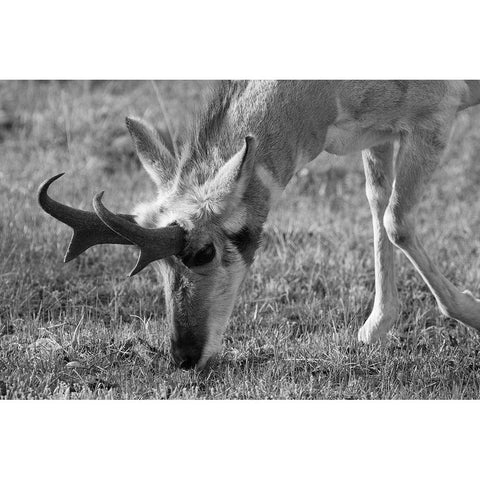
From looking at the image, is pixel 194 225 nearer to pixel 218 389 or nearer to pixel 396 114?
pixel 218 389

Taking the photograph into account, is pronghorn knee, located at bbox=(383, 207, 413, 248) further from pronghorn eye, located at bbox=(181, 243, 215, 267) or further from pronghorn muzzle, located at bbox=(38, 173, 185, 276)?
pronghorn muzzle, located at bbox=(38, 173, 185, 276)

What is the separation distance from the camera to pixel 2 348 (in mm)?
5867

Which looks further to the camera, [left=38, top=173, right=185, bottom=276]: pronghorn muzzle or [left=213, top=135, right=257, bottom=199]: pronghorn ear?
[left=213, top=135, right=257, bottom=199]: pronghorn ear

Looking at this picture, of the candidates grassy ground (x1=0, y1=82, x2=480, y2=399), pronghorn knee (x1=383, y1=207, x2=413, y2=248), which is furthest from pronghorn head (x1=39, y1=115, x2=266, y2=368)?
pronghorn knee (x1=383, y1=207, x2=413, y2=248)

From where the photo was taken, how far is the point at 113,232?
5074mm

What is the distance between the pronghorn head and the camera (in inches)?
200

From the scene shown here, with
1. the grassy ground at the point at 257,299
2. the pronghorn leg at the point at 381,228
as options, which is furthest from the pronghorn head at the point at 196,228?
the pronghorn leg at the point at 381,228

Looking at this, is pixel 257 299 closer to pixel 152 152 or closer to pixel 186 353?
pixel 186 353

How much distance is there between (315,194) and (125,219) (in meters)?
4.32

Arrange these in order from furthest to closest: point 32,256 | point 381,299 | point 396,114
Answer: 1. point 32,256
2. point 381,299
3. point 396,114

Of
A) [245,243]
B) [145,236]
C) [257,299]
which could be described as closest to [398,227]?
[245,243]

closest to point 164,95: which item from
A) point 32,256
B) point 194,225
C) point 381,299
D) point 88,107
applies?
point 88,107

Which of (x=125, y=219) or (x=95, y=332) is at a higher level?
(x=125, y=219)

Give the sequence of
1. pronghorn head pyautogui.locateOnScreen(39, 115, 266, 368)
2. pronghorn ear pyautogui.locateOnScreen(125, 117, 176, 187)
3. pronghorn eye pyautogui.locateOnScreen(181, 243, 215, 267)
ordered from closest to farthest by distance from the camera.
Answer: pronghorn head pyautogui.locateOnScreen(39, 115, 266, 368)
pronghorn eye pyautogui.locateOnScreen(181, 243, 215, 267)
pronghorn ear pyautogui.locateOnScreen(125, 117, 176, 187)
